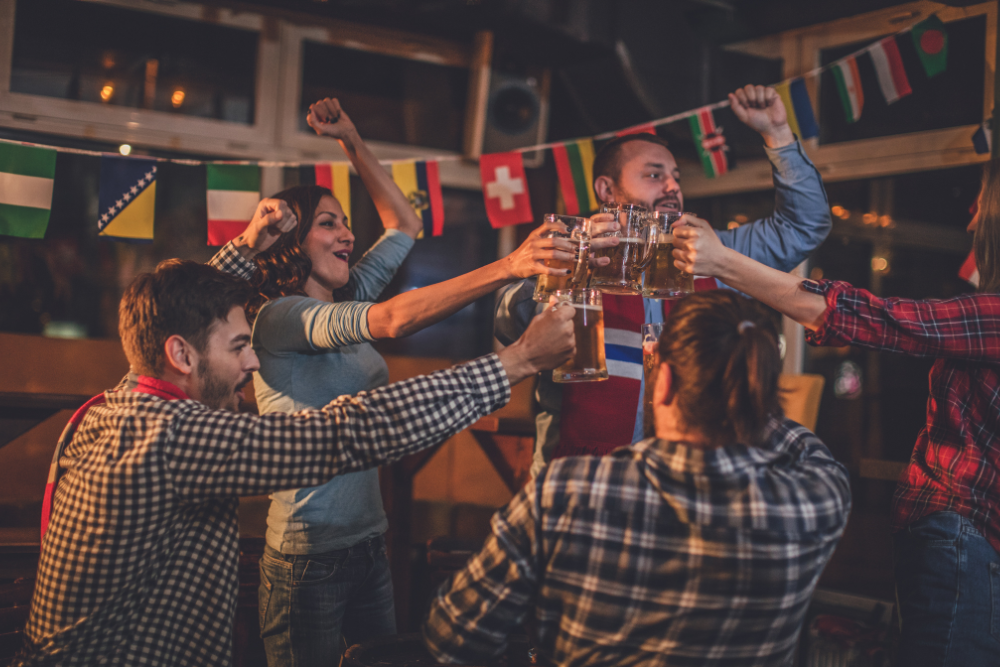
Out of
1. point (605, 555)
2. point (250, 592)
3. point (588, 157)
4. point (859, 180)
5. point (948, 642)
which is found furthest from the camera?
point (859, 180)

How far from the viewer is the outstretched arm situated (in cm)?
217

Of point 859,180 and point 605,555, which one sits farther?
point 859,180

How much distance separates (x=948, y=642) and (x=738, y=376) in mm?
855

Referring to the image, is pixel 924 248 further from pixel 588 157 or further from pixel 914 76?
pixel 588 157

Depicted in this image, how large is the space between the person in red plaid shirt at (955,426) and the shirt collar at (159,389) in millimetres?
969

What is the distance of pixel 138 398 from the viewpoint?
1313mm

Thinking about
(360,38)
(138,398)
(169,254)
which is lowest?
(138,398)

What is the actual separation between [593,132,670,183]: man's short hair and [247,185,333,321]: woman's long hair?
791 millimetres

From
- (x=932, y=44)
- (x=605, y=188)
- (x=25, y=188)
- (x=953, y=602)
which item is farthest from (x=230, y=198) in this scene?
(x=932, y=44)

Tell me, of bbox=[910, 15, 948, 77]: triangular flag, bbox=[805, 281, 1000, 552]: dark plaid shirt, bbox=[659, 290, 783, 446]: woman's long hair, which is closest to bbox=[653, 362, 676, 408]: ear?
bbox=[659, 290, 783, 446]: woman's long hair

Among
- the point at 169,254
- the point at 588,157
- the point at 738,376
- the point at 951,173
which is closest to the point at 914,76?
the point at 951,173

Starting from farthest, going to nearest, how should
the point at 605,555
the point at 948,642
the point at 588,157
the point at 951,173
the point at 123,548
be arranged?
1. the point at 951,173
2. the point at 588,157
3. the point at 948,642
4. the point at 123,548
5. the point at 605,555

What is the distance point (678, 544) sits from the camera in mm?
1067

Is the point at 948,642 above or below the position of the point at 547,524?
below
